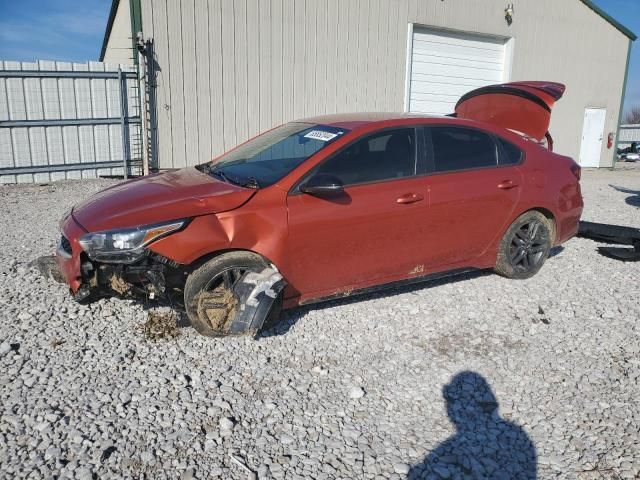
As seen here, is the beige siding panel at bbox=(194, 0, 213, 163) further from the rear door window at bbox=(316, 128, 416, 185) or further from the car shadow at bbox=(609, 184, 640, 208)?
the car shadow at bbox=(609, 184, 640, 208)

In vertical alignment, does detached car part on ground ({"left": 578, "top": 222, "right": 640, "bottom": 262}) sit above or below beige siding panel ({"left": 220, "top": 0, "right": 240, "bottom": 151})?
below

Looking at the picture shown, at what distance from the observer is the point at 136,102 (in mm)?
10336

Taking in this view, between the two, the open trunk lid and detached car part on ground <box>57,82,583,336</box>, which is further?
the open trunk lid

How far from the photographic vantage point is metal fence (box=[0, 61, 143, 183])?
958cm

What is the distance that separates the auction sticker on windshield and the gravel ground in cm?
143

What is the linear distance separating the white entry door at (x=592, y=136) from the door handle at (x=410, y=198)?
51.4ft

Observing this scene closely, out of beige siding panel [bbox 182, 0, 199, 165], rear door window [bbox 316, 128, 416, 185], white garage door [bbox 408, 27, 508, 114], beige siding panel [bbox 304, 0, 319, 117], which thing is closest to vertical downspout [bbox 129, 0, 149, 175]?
beige siding panel [bbox 182, 0, 199, 165]

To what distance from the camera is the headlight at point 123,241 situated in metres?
3.40

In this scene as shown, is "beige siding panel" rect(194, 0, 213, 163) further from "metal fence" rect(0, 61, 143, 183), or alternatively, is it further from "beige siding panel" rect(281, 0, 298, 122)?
"beige siding panel" rect(281, 0, 298, 122)

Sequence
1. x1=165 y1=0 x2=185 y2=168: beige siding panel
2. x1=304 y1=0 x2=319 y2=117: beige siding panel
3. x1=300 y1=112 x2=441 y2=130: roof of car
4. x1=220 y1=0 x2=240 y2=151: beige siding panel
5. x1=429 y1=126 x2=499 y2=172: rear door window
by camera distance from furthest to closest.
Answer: x1=304 y1=0 x2=319 y2=117: beige siding panel
x1=220 y1=0 x2=240 y2=151: beige siding panel
x1=165 y1=0 x2=185 y2=168: beige siding panel
x1=429 y1=126 x2=499 y2=172: rear door window
x1=300 y1=112 x2=441 y2=130: roof of car

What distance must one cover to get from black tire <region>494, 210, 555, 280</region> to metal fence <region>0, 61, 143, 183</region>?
793 cm

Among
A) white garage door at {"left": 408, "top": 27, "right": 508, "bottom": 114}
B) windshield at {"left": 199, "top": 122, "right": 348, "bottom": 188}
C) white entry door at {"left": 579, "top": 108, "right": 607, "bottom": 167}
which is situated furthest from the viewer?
white entry door at {"left": 579, "top": 108, "right": 607, "bottom": 167}

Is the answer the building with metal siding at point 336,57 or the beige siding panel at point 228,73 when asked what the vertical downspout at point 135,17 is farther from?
the beige siding panel at point 228,73

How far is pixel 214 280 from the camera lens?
3.59 meters
